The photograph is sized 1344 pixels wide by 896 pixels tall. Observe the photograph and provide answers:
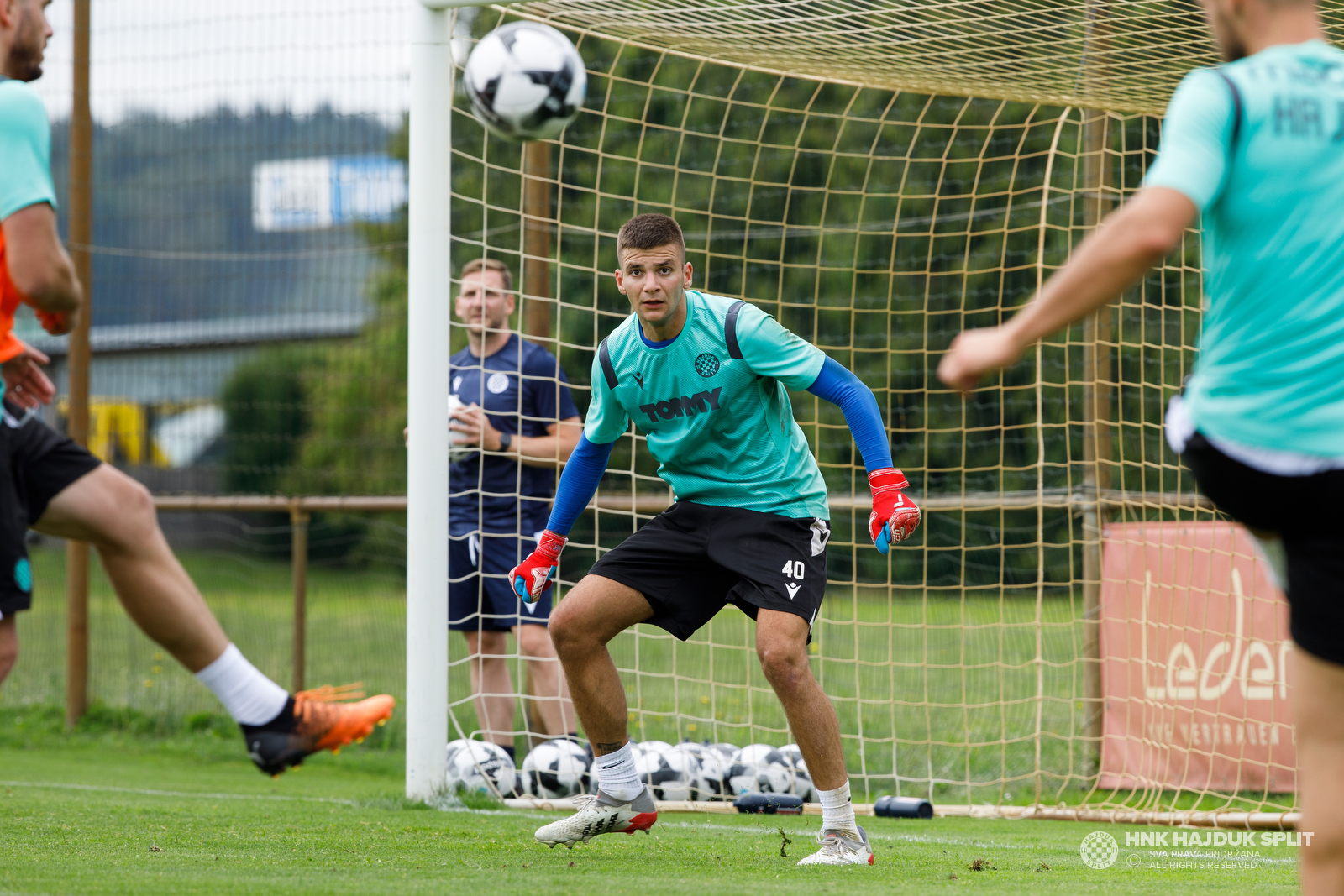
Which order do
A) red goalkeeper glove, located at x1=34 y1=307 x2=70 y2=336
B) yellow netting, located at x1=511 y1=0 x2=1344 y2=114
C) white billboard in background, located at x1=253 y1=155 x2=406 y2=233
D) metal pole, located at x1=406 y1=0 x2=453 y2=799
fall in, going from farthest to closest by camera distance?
white billboard in background, located at x1=253 y1=155 x2=406 y2=233
yellow netting, located at x1=511 y1=0 x2=1344 y2=114
metal pole, located at x1=406 y1=0 x2=453 y2=799
red goalkeeper glove, located at x1=34 y1=307 x2=70 y2=336

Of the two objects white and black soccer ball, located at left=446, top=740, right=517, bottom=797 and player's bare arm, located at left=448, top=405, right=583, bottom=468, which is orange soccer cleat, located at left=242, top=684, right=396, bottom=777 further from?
player's bare arm, located at left=448, top=405, right=583, bottom=468

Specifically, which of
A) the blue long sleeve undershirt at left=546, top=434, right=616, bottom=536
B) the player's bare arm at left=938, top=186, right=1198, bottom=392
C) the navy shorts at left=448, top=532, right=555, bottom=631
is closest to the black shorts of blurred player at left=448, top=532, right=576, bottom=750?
the navy shorts at left=448, top=532, right=555, bottom=631

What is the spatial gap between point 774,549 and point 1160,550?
3.32 metres

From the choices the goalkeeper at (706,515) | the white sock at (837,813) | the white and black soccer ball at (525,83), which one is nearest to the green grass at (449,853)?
the white sock at (837,813)

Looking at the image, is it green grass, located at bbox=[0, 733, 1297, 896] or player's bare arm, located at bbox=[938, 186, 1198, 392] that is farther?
green grass, located at bbox=[0, 733, 1297, 896]

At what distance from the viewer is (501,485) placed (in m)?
6.75

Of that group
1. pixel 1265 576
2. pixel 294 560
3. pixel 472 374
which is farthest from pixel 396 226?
pixel 1265 576

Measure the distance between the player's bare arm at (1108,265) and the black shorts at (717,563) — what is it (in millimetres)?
2211

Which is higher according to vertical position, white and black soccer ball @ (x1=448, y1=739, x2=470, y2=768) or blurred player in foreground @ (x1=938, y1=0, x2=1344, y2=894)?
blurred player in foreground @ (x1=938, y1=0, x2=1344, y2=894)

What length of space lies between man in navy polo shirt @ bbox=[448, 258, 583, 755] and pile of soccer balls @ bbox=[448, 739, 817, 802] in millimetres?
338

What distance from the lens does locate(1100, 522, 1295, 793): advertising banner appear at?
6613mm

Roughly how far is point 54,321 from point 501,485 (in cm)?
343

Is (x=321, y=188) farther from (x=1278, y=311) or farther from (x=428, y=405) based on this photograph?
(x=1278, y=311)

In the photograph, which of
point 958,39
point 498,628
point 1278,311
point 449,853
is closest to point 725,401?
point 449,853
